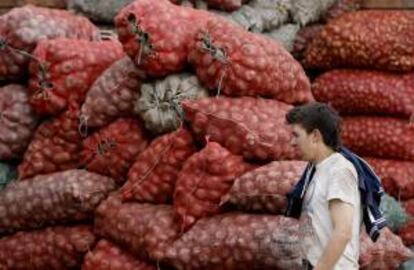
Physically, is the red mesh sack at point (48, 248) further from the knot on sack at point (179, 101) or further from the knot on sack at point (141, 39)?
the knot on sack at point (141, 39)

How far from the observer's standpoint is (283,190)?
11.0 ft

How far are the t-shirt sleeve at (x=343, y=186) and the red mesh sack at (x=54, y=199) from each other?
1.69m

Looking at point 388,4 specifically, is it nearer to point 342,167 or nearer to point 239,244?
point 239,244

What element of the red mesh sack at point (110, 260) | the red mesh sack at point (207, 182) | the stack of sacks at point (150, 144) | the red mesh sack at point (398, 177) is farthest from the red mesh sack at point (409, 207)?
the red mesh sack at point (110, 260)

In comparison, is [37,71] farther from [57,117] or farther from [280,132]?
[280,132]

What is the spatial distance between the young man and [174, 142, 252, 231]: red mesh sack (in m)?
0.70

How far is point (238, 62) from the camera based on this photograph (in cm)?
374

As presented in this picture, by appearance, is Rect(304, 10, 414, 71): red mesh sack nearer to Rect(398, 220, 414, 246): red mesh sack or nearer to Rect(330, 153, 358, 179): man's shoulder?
Rect(398, 220, 414, 246): red mesh sack

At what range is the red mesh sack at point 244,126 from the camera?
142 inches

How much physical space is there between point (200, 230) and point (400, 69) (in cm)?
200

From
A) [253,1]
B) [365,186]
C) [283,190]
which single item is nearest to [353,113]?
[253,1]

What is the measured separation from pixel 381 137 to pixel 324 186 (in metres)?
2.16

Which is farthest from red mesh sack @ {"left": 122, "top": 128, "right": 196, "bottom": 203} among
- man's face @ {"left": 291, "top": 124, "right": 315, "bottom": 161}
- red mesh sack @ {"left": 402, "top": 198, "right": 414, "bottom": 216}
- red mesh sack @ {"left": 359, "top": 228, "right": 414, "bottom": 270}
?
red mesh sack @ {"left": 402, "top": 198, "right": 414, "bottom": 216}

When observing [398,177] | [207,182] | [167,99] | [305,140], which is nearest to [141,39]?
[167,99]
